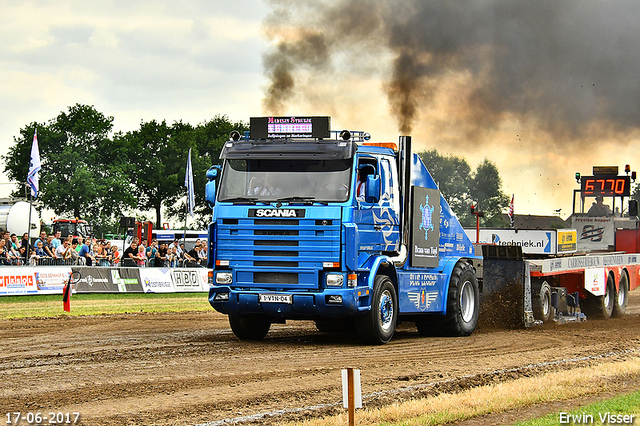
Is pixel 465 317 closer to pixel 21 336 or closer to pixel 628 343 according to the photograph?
pixel 628 343

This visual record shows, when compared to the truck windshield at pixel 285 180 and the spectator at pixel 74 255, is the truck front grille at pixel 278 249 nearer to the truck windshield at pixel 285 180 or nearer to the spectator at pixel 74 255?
the truck windshield at pixel 285 180

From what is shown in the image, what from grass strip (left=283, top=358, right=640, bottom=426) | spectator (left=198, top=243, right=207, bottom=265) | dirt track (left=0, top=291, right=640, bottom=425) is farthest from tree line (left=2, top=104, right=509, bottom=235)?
grass strip (left=283, top=358, right=640, bottom=426)

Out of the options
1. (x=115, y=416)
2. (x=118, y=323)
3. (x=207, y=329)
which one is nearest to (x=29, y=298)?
(x=118, y=323)

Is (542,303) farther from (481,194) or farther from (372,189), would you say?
(481,194)

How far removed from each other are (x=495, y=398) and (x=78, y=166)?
7250 centimetres

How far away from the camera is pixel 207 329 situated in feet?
55.3

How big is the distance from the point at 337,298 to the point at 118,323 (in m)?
7.28

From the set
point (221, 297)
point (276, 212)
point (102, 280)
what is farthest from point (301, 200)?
point (102, 280)

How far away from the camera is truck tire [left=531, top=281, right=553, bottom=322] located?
18109 mm

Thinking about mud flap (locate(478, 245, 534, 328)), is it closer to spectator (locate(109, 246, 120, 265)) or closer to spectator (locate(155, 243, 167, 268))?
spectator (locate(155, 243, 167, 268))

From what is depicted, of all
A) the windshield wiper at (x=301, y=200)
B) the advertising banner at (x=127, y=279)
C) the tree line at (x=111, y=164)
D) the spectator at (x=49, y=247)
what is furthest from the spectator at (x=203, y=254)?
the tree line at (x=111, y=164)

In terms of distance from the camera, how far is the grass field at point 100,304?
2086 centimetres

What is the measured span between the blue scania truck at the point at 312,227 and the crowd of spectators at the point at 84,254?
575 inches

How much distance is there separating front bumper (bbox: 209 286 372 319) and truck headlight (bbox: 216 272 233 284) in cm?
10
